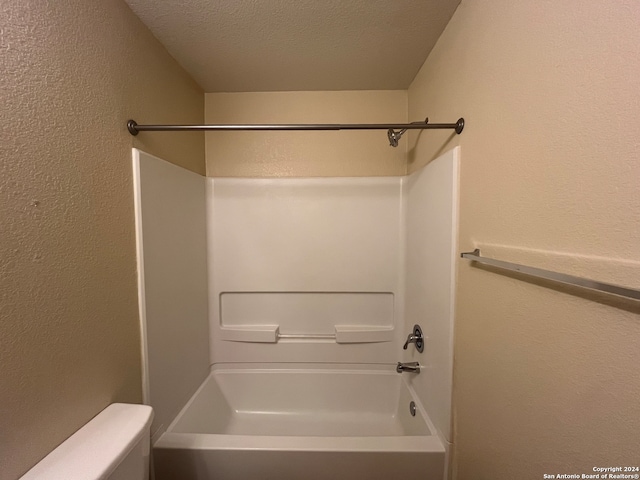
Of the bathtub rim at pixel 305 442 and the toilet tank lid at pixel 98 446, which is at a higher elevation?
the toilet tank lid at pixel 98 446

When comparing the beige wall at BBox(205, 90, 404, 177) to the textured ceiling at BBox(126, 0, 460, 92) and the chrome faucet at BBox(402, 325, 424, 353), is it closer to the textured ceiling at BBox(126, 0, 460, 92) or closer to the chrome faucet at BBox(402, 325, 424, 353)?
the textured ceiling at BBox(126, 0, 460, 92)

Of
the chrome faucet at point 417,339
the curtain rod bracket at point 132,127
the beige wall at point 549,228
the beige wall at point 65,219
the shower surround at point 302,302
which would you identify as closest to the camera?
the beige wall at point 549,228

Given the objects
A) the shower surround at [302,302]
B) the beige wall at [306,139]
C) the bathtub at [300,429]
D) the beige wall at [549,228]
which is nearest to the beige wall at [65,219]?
the bathtub at [300,429]

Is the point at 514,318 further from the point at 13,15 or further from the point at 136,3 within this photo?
the point at 136,3

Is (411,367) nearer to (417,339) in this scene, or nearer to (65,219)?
(417,339)

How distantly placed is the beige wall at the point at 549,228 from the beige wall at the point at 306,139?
0.73 m

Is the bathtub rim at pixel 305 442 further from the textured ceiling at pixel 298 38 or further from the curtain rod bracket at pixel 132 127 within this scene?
the textured ceiling at pixel 298 38

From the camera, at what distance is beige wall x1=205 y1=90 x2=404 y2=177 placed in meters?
1.66

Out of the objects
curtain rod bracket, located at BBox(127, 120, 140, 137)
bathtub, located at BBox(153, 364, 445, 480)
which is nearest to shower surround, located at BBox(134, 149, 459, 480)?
bathtub, located at BBox(153, 364, 445, 480)

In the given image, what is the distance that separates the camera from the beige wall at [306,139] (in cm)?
166

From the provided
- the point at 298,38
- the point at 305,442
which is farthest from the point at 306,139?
the point at 305,442

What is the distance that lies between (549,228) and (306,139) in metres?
1.37

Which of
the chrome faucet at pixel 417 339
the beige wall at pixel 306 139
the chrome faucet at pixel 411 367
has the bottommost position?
the chrome faucet at pixel 411 367

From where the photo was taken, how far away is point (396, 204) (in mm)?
1669
